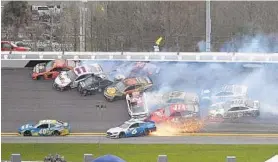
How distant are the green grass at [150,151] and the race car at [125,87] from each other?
187 centimetres

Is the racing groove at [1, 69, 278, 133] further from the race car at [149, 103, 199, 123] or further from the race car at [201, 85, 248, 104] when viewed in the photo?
the race car at [201, 85, 248, 104]

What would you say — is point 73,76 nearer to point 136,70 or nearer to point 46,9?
point 136,70

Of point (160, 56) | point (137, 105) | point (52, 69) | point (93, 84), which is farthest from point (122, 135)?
point (52, 69)

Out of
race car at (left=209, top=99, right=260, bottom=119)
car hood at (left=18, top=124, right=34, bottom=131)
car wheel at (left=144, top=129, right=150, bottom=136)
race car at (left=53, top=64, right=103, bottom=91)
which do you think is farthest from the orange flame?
car hood at (left=18, top=124, right=34, bottom=131)

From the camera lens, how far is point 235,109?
14008 millimetres

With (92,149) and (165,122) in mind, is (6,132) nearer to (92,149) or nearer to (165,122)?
(92,149)

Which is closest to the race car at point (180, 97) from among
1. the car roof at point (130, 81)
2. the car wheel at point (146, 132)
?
the car roof at point (130, 81)

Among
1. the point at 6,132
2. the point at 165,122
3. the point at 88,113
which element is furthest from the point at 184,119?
the point at 6,132

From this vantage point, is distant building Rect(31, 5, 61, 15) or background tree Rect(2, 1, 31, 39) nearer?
background tree Rect(2, 1, 31, 39)

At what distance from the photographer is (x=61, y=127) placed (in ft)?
44.7

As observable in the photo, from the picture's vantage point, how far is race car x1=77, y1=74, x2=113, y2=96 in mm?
14539

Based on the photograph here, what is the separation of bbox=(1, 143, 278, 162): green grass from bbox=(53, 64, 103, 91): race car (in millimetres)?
2317

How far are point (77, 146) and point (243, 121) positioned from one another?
394cm

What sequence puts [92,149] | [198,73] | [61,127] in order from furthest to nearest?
[198,73]
[61,127]
[92,149]
